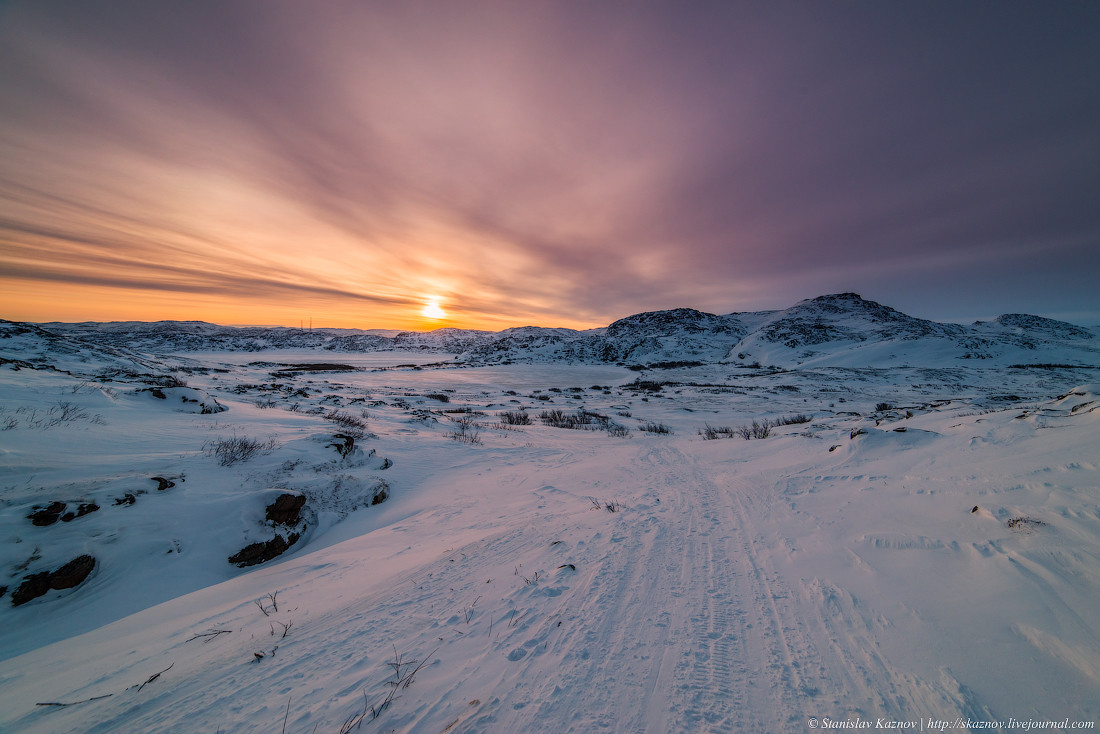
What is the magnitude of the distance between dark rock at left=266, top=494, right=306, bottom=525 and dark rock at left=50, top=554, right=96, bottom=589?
1540 millimetres

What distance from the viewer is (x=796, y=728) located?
7.09 feet

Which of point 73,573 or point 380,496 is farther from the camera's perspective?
point 380,496

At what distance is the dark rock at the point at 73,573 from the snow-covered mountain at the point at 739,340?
2887 cm

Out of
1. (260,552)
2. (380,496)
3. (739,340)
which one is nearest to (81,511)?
(260,552)

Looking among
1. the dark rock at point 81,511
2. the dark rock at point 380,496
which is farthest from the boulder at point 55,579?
the dark rock at point 380,496

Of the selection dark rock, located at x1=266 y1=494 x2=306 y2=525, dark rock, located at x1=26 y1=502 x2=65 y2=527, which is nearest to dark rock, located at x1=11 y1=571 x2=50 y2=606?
dark rock, located at x1=26 y1=502 x2=65 y2=527

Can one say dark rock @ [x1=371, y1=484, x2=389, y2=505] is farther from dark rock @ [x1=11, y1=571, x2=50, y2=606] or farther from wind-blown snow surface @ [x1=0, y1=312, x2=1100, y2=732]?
dark rock @ [x1=11, y1=571, x2=50, y2=606]

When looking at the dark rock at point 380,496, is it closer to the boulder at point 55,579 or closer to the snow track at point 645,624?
the snow track at point 645,624

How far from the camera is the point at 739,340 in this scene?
82812mm

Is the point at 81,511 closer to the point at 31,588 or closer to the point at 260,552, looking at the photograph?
the point at 31,588

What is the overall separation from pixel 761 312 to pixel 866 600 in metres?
150

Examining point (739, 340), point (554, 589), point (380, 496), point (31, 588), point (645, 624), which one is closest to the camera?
point (645, 624)

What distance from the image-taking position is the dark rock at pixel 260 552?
4453mm

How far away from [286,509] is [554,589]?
427cm
